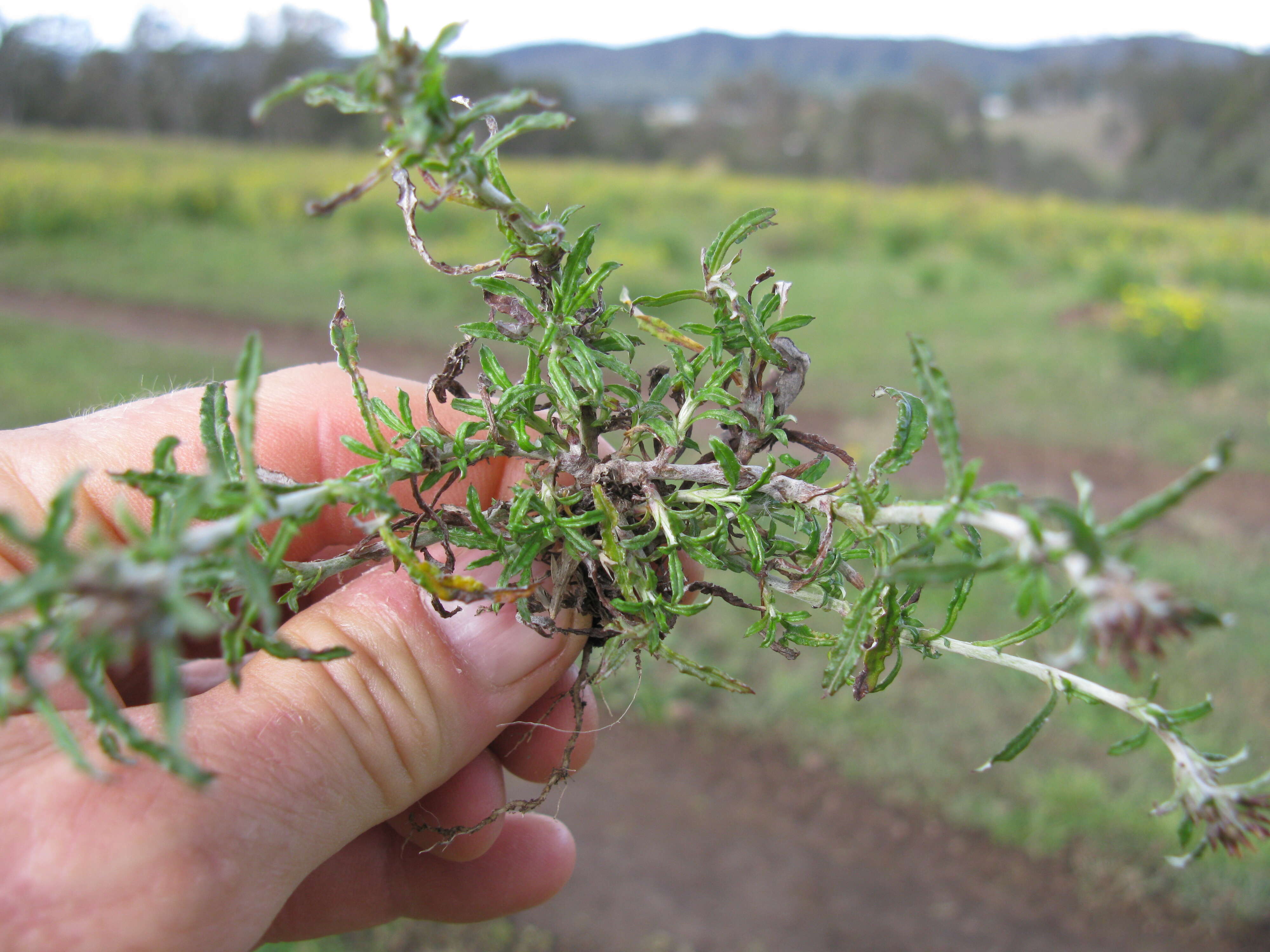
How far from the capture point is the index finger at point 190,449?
1.64 m

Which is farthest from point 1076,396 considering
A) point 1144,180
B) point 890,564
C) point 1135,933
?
point 1144,180

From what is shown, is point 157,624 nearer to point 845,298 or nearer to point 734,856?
point 734,856

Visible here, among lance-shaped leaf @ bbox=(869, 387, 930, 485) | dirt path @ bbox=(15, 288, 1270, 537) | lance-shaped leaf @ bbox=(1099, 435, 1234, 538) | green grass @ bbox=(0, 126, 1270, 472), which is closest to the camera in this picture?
lance-shaped leaf @ bbox=(1099, 435, 1234, 538)

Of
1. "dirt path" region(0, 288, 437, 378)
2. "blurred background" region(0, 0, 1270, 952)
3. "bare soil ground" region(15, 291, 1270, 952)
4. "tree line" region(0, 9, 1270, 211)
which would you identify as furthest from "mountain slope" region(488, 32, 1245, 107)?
"bare soil ground" region(15, 291, 1270, 952)

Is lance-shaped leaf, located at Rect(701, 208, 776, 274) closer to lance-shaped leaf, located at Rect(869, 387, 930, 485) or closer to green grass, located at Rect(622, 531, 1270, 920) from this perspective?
lance-shaped leaf, located at Rect(869, 387, 930, 485)

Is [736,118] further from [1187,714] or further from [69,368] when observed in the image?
[1187,714]

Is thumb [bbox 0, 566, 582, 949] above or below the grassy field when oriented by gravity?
above

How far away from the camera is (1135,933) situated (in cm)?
331

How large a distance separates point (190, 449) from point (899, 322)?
9.44 meters

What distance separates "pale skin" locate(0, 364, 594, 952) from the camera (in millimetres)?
1086

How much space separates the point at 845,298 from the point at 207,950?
1075cm

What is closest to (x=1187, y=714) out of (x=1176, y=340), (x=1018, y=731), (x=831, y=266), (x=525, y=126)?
(x=525, y=126)

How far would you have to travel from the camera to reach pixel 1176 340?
8094 mm

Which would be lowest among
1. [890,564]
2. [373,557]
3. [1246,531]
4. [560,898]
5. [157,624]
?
[560,898]
